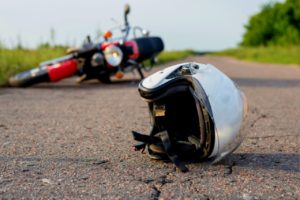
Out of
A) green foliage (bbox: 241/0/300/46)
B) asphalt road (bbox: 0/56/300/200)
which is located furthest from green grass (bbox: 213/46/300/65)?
asphalt road (bbox: 0/56/300/200)

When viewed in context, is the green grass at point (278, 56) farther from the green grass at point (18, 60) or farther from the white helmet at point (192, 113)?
the white helmet at point (192, 113)

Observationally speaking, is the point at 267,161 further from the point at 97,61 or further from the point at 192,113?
the point at 97,61

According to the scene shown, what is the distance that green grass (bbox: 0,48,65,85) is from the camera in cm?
865

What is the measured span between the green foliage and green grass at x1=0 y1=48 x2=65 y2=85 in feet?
120

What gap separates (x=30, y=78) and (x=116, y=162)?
17.3 feet

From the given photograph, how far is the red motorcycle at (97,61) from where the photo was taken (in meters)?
7.92

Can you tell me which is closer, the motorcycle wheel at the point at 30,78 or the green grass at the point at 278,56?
the motorcycle wheel at the point at 30,78

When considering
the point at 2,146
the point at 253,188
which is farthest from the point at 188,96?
the point at 2,146

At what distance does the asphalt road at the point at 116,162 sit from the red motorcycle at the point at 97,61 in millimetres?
2767

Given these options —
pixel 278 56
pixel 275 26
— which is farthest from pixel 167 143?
pixel 275 26

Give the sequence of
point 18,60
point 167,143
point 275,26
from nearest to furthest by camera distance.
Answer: point 167,143, point 18,60, point 275,26

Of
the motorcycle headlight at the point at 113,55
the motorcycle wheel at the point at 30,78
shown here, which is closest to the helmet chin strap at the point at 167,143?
the motorcycle headlight at the point at 113,55

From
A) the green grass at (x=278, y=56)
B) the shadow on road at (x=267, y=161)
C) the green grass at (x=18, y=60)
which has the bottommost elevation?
the green grass at (x=278, y=56)

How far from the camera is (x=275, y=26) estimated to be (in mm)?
54906
